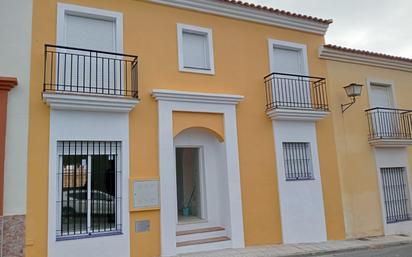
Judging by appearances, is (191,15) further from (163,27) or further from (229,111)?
(229,111)

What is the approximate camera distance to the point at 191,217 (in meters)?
10.1

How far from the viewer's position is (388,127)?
1218 centimetres

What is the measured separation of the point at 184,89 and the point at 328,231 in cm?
645

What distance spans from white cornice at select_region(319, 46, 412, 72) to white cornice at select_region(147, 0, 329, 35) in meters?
0.81

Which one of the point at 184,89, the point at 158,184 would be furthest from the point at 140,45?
the point at 158,184

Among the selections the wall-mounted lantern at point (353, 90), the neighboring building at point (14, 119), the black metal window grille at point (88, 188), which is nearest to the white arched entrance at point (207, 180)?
the black metal window grille at point (88, 188)

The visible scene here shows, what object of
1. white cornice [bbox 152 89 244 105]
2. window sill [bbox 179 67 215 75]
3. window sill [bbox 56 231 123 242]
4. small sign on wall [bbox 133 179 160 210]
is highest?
window sill [bbox 179 67 215 75]

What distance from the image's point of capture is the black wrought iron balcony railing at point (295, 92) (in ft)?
33.7

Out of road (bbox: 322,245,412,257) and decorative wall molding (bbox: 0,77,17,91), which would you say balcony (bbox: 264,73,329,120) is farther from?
decorative wall molding (bbox: 0,77,17,91)

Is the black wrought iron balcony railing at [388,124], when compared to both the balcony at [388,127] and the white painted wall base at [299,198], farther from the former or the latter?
the white painted wall base at [299,198]

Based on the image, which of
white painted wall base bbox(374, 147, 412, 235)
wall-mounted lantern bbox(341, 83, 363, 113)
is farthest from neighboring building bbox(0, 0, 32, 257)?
white painted wall base bbox(374, 147, 412, 235)

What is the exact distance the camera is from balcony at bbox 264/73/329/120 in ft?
33.0

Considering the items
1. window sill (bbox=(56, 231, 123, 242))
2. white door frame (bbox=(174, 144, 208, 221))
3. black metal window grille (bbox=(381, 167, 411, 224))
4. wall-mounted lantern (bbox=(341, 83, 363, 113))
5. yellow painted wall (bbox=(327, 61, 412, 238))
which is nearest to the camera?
window sill (bbox=(56, 231, 123, 242))

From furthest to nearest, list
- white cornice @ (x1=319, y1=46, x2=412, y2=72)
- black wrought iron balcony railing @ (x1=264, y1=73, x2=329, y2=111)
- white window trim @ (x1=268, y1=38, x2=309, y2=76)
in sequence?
1. white cornice @ (x1=319, y1=46, x2=412, y2=72)
2. white window trim @ (x1=268, y1=38, x2=309, y2=76)
3. black wrought iron balcony railing @ (x1=264, y1=73, x2=329, y2=111)
